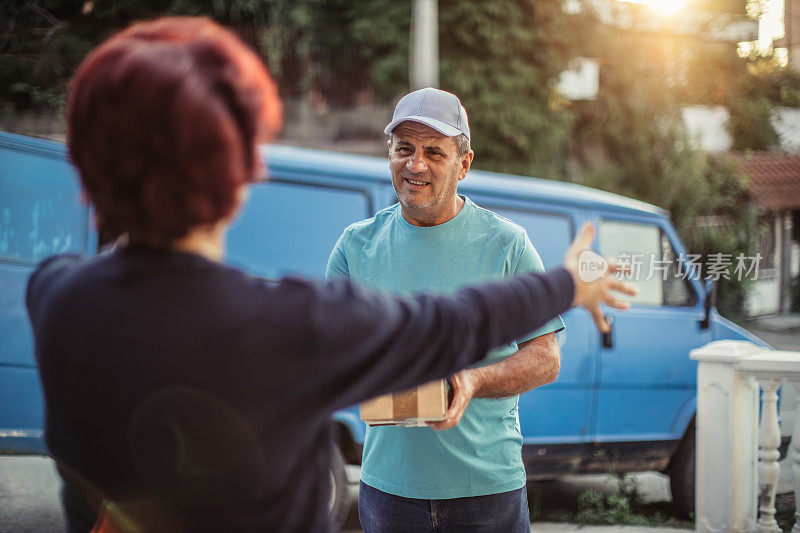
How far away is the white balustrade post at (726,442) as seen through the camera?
3.91 m

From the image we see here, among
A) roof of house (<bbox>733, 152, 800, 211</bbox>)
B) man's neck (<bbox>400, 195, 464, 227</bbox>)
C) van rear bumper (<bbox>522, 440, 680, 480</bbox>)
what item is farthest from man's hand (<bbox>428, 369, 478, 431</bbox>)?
roof of house (<bbox>733, 152, 800, 211</bbox>)

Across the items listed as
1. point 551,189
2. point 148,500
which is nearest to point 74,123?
point 148,500

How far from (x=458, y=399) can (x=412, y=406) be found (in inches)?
5.2

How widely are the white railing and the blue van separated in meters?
0.90

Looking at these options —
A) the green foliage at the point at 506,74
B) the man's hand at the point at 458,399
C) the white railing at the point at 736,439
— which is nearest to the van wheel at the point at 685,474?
the white railing at the point at 736,439

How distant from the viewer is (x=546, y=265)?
4695mm

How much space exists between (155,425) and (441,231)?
4.50 feet

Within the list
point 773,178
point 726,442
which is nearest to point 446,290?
point 726,442

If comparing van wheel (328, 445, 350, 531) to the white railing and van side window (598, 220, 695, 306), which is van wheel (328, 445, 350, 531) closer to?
the white railing

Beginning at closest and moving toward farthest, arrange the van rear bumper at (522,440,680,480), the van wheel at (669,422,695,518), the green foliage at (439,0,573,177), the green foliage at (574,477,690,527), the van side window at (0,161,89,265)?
the van side window at (0,161,89,265), the van rear bumper at (522,440,680,480), the green foliage at (574,477,690,527), the van wheel at (669,422,695,518), the green foliage at (439,0,573,177)

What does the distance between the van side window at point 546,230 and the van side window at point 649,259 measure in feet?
1.00

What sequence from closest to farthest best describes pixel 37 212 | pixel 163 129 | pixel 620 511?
pixel 163 129 < pixel 37 212 < pixel 620 511

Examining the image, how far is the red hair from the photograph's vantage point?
952mm

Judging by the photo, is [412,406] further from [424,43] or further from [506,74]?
[506,74]
